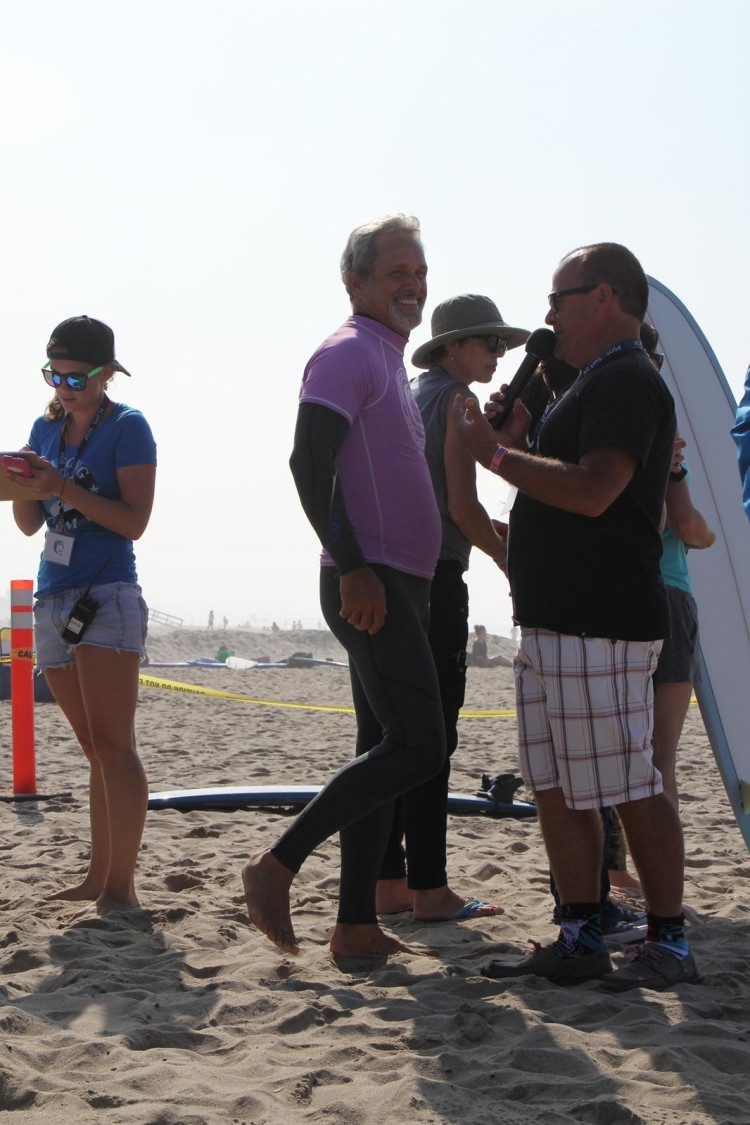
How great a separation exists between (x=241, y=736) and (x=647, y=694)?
7.27 metres

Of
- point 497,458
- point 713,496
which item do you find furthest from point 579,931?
point 713,496

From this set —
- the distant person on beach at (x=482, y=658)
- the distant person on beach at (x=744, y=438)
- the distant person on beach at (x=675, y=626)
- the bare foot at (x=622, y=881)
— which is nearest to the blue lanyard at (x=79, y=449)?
the distant person on beach at (x=675, y=626)

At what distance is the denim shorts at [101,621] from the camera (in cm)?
371

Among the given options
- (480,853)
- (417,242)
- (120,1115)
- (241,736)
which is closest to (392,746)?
(120,1115)

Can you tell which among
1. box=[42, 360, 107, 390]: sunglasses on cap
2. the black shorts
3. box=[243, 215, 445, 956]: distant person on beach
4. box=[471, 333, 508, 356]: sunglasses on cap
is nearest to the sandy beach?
box=[243, 215, 445, 956]: distant person on beach

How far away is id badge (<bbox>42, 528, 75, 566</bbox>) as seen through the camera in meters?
3.77

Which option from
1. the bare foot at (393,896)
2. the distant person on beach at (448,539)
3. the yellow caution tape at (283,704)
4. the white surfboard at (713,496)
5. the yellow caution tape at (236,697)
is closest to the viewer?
the distant person on beach at (448,539)

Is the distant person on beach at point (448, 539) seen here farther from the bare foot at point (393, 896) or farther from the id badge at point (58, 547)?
the id badge at point (58, 547)

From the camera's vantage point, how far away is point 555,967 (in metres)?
3.06

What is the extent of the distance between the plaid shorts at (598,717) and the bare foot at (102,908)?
157cm

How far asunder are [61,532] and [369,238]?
1.34 metres

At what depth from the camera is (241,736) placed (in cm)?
999

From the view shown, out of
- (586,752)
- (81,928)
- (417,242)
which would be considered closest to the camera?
(586,752)

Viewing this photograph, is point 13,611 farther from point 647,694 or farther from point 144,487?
A: point 647,694
